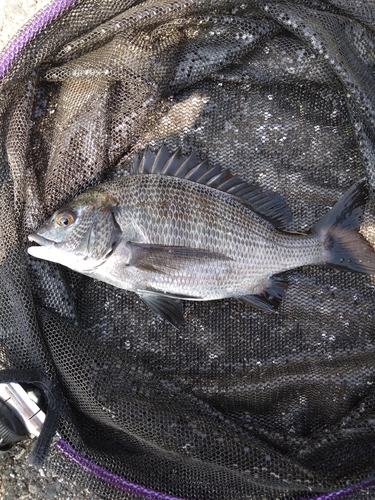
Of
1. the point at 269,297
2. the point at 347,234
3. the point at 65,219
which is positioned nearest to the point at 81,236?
the point at 65,219

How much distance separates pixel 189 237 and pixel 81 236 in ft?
1.88

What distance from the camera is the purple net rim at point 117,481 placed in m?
2.43

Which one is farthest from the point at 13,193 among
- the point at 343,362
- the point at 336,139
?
the point at 343,362

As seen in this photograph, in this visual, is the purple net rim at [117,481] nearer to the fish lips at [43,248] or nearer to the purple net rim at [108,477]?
the purple net rim at [108,477]

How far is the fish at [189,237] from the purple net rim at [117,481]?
905 mm

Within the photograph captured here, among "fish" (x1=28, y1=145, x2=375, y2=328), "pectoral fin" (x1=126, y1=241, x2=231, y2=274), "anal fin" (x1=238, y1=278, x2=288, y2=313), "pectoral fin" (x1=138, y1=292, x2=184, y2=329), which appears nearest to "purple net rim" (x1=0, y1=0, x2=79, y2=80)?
"fish" (x1=28, y1=145, x2=375, y2=328)

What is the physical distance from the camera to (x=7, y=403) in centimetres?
237

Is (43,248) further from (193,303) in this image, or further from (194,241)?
(193,303)

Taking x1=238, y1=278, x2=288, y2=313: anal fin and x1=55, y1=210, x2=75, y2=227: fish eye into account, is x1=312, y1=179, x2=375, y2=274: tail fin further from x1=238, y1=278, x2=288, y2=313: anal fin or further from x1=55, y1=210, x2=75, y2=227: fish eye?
x1=55, y1=210, x2=75, y2=227: fish eye

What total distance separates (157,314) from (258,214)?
2.80 feet

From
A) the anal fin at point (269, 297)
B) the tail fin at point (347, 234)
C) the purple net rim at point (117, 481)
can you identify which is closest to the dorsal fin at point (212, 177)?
the tail fin at point (347, 234)

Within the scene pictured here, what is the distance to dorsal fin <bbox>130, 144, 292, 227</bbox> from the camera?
249cm

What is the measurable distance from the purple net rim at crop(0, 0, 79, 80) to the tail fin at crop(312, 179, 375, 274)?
191 cm

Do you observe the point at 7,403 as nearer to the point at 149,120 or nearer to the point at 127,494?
the point at 127,494
